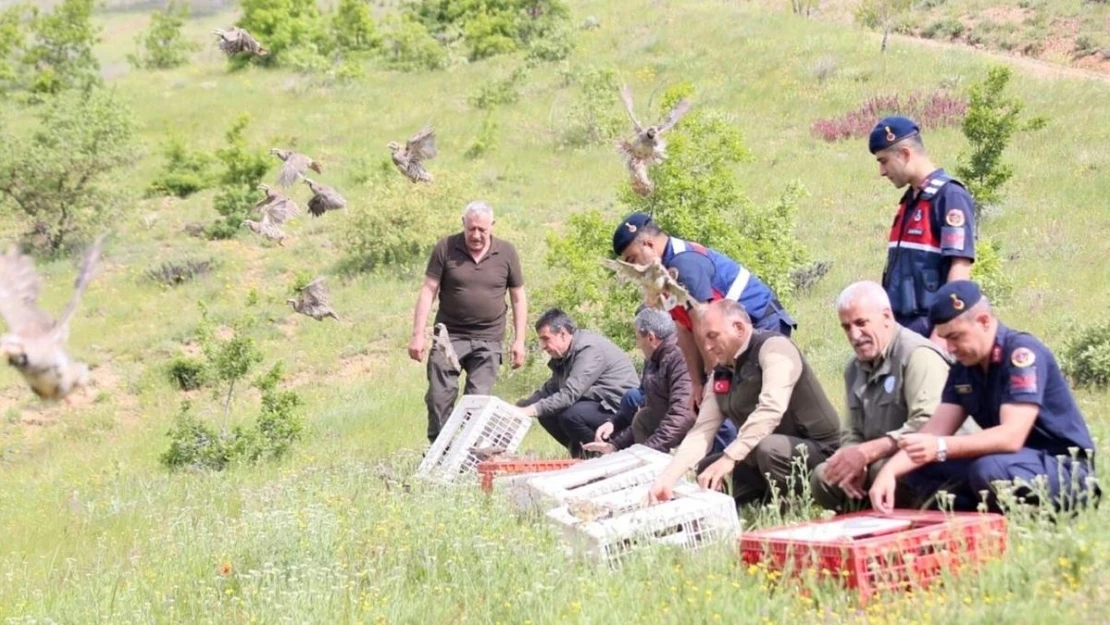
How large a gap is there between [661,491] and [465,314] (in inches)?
143

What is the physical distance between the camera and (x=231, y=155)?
23859 mm

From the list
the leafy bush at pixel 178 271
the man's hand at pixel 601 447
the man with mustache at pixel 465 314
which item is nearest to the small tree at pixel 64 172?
the leafy bush at pixel 178 271

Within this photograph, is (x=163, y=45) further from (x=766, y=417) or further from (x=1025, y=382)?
(x=1025, y=382)

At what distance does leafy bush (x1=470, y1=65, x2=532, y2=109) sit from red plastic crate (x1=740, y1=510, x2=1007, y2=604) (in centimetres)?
2502

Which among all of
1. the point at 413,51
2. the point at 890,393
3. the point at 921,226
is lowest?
the point at 413,51

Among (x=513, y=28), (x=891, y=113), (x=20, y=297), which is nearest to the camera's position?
→ (x=20, y=297)

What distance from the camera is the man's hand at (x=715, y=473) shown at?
5148 millimetres

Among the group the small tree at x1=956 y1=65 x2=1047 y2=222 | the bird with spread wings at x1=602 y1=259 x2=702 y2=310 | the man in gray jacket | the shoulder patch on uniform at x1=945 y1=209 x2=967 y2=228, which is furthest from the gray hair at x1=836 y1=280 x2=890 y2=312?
the small tree at x1=956 y1=65 x2=1047 y2=222

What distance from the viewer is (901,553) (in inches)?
154

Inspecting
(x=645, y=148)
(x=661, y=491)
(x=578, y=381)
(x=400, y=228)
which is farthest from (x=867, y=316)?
(x=400, y=228)

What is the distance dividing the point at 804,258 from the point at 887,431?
733 centimetres

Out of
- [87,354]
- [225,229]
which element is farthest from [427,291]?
[225,229]

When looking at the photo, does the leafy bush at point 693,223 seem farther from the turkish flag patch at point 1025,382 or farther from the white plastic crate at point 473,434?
the turkish flag patch at point 1025,382

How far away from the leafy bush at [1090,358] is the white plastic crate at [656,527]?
13.8ft
